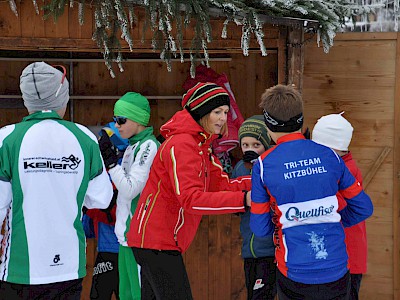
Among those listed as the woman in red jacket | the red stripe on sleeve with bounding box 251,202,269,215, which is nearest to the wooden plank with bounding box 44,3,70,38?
the woman in red jacket

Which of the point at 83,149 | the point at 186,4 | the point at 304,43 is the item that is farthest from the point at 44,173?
the point at 304,43

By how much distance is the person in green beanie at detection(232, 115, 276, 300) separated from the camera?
458 cm

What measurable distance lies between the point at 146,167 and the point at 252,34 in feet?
4.85

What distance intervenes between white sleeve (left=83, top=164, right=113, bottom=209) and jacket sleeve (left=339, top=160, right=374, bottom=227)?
124 cm

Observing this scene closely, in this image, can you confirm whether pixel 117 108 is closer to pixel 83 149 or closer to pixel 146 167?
pixel 146 167

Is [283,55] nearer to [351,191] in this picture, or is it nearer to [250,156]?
[250,156]

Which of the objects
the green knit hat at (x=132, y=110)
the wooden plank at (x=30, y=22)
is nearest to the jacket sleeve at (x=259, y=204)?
the green knit hat at (x=132, y=110)

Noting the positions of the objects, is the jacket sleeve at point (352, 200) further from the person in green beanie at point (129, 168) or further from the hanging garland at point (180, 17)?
the hanging garland at point (180, 17)

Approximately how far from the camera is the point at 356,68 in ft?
19.3

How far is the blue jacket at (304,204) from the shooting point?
3422mm

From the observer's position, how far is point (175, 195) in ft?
13.1

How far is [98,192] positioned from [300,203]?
1.05 meters

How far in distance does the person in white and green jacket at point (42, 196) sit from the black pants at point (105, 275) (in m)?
1.72

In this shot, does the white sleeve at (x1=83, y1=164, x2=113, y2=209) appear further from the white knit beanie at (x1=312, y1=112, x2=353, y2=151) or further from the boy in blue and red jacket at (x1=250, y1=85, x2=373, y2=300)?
the white knit beanie at (x1=312, y1=112, x2=353, y2=151)
